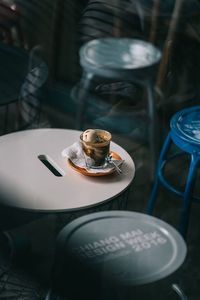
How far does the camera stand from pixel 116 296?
1.83 m

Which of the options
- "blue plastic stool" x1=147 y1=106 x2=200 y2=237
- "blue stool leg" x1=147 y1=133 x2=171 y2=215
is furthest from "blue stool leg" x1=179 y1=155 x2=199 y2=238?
"blue stool leg" x1=147 y1=133 x2=171 y2=215

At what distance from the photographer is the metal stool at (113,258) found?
5.74 feet

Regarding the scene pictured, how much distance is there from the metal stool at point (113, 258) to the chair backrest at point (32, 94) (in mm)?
906

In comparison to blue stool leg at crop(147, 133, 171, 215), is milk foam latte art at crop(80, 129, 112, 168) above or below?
above

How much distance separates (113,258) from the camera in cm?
178

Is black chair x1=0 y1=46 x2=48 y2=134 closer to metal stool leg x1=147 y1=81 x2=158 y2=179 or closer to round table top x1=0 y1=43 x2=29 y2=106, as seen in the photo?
round table top x1=0 y1=43 x2=29 y2=106

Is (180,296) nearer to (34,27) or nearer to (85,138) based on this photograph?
(85,138)

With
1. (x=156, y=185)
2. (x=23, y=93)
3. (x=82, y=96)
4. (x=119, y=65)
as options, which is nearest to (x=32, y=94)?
(x=23, y=93)

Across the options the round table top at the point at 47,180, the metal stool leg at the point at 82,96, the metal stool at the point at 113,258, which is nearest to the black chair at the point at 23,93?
the metal stool leg at the point at 82,96

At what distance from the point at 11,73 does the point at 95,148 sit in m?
0.98

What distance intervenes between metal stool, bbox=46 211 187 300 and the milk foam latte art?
15cm

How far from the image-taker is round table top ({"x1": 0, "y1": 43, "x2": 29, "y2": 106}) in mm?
2583

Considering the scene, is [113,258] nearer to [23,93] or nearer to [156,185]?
[156,185]

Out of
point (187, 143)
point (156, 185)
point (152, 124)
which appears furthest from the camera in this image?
point (152, 124)
